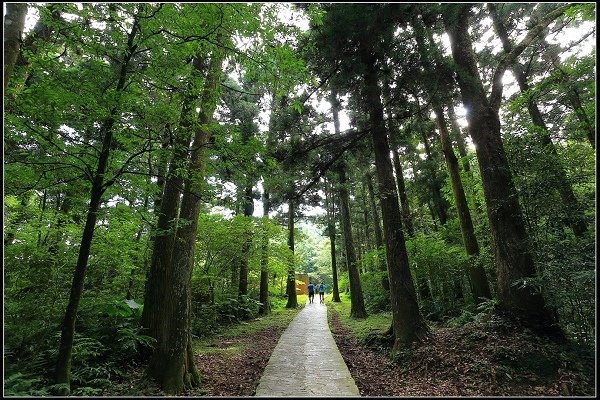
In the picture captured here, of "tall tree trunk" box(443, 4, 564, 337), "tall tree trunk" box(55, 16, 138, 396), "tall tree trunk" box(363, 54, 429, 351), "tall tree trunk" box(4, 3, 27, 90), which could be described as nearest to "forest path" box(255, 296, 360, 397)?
"tall tree trunk" box(363, 54, 429, 351)

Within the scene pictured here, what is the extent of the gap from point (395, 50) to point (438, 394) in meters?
6.65

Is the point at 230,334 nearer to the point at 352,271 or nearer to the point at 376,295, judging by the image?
the point at 352,271

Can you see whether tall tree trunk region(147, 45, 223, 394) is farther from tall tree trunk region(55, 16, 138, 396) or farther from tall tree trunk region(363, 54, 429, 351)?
tall tree trunk region(363, 54, 429, 351)

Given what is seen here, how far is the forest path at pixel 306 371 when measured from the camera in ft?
14.9

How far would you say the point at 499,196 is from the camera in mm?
6133

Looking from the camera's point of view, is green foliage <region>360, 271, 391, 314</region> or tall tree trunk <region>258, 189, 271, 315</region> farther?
green foliage <region>360, 271, 391, 314</region>

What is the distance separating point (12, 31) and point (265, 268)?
10.4m

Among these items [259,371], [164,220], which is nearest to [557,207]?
[259,371]

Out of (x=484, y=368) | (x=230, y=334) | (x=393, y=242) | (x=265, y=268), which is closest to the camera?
(x=484, y=368)

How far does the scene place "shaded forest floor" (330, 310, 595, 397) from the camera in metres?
4.19

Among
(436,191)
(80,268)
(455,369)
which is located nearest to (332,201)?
(436,191)

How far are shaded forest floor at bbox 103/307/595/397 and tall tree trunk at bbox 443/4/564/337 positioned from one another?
0.54 m

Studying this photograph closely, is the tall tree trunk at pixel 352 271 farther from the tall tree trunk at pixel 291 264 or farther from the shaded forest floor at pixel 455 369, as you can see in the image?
the shaded forest floor at pixel 455 369

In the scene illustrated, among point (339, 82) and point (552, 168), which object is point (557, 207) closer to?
point (552, 168)
